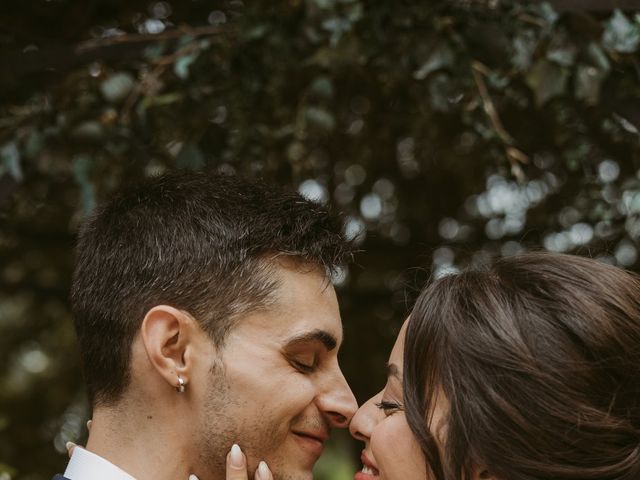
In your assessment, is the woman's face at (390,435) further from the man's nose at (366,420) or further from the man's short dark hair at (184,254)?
the man's short dark hair at (184,254)

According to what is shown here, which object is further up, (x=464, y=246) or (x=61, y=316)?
(x=464, y=246)

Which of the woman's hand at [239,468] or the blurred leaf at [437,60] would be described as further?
the blurred leaf at [437,60]

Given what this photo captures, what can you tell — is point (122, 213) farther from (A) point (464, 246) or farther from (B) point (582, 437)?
(A) point (464, 246)

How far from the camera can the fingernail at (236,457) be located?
8.84 feet

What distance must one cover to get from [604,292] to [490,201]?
3789 millimetres

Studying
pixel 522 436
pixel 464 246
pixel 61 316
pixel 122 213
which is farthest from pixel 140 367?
pixel 61 316

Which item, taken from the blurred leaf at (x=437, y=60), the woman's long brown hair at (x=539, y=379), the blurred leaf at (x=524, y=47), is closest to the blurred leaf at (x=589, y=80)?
the blurred leaf at (x=524, y=47)

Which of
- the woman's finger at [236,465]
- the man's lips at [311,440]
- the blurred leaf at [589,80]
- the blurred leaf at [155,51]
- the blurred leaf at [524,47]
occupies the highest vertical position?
the blurred leaf at [524,47]

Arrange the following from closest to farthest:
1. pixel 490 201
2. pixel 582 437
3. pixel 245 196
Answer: pixel 582 437 < pixel 245 196 < pixel 490 201

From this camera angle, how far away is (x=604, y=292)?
2.44 m

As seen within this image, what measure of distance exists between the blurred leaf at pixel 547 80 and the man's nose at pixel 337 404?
126cm

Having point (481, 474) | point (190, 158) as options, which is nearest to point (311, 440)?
point (481, 474)

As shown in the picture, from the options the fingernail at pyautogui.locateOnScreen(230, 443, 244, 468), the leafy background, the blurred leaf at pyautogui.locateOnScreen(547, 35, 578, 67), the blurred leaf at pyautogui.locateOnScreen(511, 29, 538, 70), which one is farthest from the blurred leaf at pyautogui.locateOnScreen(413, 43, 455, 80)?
the fingernail at pyautogui.locateOnScreen(230, 443, 244, 468)

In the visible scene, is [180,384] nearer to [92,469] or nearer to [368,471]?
[92,469]
